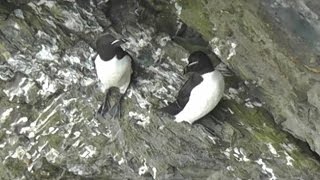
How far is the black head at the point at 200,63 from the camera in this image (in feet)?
16.5

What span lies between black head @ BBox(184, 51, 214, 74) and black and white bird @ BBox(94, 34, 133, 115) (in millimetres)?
736

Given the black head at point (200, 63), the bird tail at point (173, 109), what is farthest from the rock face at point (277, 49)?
the bird tail at point (173, 109)

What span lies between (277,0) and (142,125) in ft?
6.48

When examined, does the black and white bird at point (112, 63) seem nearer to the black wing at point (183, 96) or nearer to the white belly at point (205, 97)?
the black wing at point (183, 96)

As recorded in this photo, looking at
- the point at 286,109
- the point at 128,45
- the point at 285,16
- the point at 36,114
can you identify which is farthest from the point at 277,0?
the point at 36,114

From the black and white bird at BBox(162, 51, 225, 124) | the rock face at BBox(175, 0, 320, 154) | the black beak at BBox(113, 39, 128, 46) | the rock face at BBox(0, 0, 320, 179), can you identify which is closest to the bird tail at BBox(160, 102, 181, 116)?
the black and white bird at BBox(162, 51, 225, 124)

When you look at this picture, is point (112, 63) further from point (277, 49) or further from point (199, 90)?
point (277, 49)

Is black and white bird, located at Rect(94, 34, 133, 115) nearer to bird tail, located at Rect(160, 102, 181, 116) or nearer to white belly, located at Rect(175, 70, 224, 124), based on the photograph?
bird tail, located at Rect(160, 102, 181, 116)

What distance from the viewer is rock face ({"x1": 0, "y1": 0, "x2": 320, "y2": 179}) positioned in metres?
4.80

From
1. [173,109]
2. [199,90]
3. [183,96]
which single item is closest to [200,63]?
[199,90]

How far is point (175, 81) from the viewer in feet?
18.5

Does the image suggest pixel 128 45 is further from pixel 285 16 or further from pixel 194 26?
pixel 285 16

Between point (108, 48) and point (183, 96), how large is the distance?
31.7 inches

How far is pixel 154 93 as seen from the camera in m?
5.71
